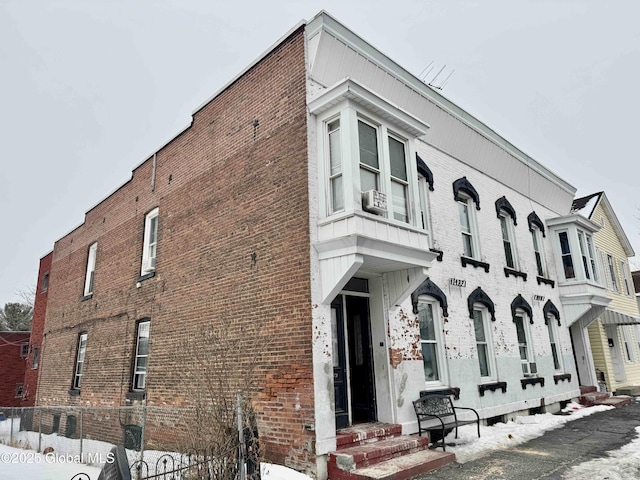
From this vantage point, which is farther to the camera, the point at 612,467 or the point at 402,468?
the point at 612,467

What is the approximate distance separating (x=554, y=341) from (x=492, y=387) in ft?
17.3

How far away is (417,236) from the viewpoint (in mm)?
8453

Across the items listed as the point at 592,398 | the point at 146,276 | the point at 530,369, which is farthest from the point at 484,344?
the point at 146,276

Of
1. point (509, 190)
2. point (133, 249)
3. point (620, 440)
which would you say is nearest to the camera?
point (620, 440)

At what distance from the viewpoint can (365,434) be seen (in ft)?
24.7

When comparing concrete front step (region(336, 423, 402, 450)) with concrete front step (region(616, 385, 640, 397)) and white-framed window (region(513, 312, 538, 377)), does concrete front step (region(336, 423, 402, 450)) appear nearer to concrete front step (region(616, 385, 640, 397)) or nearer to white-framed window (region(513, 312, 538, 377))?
white-framed window (region(513, 312, 538, 377))

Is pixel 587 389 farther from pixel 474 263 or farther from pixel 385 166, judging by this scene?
pixel 385 166

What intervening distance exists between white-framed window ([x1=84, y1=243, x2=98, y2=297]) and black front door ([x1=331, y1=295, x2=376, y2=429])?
1099 cm

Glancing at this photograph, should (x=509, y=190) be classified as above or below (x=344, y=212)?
above

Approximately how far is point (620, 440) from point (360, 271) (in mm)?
6462

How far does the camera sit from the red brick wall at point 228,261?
755 centimetres

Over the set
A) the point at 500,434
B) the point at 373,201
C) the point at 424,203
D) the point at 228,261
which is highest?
the point at 424,203

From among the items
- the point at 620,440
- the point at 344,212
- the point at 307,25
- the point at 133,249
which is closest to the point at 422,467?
the point at 344,212

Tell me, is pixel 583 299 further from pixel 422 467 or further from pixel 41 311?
pixel 41 311
